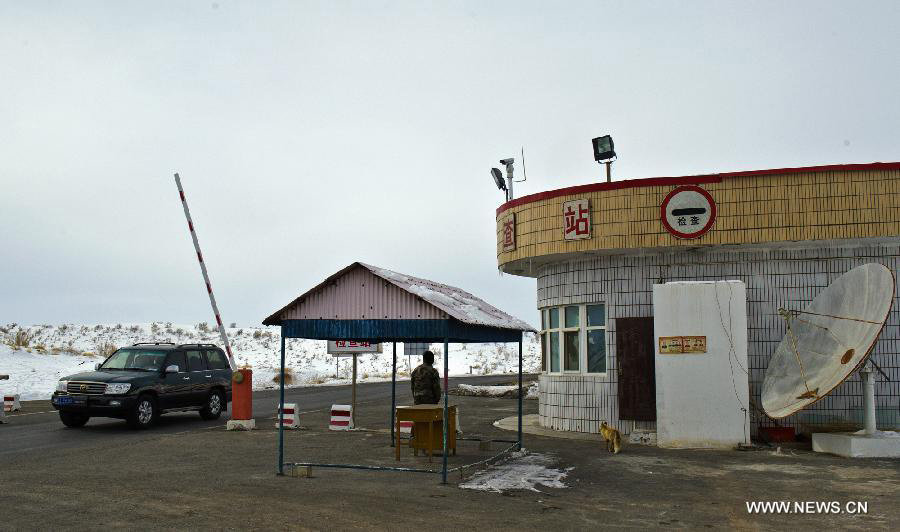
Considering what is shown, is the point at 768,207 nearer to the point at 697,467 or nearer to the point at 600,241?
the point at 600,241

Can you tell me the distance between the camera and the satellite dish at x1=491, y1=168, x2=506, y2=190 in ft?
69.3

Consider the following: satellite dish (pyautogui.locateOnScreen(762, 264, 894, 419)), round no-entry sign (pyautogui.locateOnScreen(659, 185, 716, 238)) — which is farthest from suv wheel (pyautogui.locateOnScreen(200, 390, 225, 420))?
satellite dish (pyautogui.locateOnScreen(762, 264, 894, 419))

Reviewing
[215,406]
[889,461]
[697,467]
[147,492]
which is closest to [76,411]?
[215,406]

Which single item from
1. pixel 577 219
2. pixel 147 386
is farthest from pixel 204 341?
pixel 577 219

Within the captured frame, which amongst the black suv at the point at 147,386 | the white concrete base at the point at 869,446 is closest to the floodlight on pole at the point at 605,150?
the white concrete base at the point at 869,446

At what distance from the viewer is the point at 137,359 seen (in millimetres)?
20422

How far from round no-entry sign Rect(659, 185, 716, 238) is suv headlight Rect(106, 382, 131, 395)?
41.6 ft

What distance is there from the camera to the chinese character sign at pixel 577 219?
17.1 meters

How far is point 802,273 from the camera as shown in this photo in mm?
16359

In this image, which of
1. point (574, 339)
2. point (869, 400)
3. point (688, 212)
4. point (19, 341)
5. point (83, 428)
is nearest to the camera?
point (869, 400)

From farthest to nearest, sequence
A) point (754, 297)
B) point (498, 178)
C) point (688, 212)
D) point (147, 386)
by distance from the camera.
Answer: point (498, 178) < point (147, 386) < point (754, 297) < point (688, 212)

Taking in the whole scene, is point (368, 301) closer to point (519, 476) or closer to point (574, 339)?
point (519, 476)

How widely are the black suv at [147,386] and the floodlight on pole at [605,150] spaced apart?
1174 cm

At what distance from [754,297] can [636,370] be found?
2.86m
